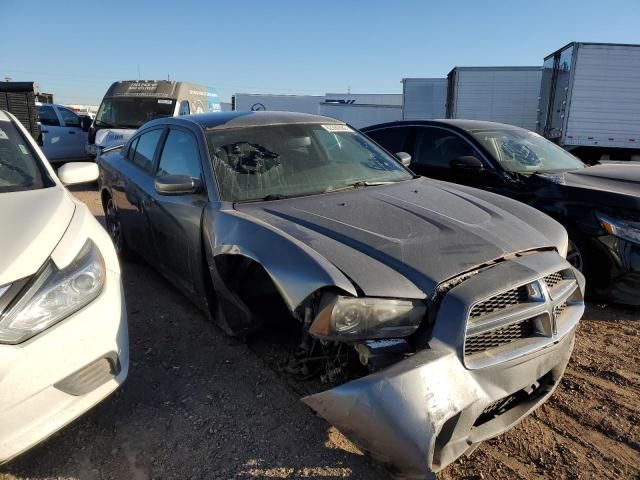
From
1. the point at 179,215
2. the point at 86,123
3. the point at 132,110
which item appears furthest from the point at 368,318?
the point at 86,123

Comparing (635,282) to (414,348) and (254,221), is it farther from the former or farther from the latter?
(254,221)

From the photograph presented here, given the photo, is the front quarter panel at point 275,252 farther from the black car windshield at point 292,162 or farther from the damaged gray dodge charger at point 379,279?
the black car windshield at point 292,162

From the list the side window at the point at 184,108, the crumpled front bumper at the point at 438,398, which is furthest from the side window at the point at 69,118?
the crumpled front bumper at the point at 438,398

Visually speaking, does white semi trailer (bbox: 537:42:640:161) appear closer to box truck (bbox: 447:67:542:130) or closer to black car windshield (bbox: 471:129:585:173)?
box truck (bbox: 447:67:542:130)

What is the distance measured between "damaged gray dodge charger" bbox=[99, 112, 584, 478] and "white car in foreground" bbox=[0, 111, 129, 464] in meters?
0.72

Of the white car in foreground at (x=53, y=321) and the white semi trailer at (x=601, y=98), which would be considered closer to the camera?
the white car in foreground at (x=53, y=321)

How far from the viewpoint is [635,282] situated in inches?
146

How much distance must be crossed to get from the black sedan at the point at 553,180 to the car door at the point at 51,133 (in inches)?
380

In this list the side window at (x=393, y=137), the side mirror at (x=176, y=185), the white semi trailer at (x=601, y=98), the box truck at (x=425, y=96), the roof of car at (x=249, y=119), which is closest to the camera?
the side mirror at (x=176, y=185)

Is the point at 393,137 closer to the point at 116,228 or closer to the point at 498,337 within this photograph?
the point at 116,228

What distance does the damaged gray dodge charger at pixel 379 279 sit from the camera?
1.84m

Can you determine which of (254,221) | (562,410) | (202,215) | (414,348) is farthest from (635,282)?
(202,215)

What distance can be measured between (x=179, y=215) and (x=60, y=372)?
1606mm

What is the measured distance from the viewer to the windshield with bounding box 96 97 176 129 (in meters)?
11.4
